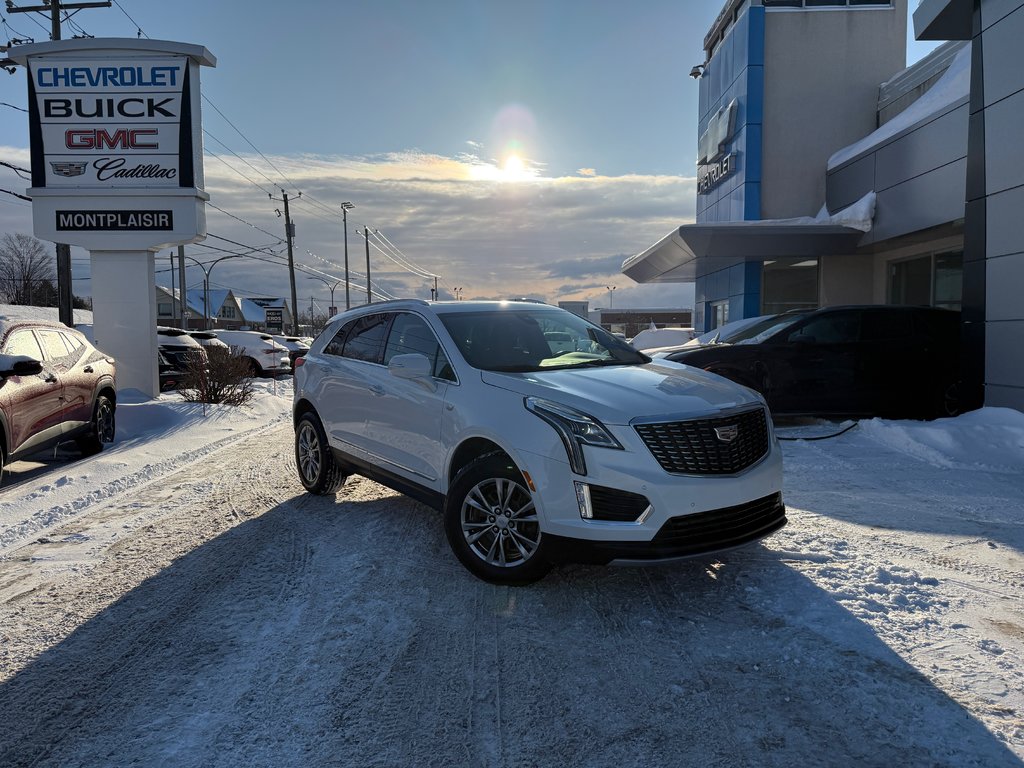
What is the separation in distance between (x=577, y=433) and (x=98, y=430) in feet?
24.4

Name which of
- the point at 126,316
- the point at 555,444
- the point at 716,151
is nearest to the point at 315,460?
the point at 555,444

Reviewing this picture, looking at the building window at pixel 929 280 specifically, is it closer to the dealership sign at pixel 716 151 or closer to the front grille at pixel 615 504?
the dealership sign at pixel 716 151

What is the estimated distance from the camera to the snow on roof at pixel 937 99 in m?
14.3

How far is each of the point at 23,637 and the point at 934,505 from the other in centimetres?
656

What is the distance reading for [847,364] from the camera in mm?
9500

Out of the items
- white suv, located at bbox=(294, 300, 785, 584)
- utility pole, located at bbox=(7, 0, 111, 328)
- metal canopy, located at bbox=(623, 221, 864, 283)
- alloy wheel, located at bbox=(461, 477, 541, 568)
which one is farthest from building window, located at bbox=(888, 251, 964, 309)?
utility pole, located at bbox=(7, 0, 111, 328)

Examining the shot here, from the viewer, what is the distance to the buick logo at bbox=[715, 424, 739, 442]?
3834mm

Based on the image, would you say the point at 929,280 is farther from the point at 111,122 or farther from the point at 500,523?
the point at 111,122

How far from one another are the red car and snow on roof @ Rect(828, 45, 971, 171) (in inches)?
611

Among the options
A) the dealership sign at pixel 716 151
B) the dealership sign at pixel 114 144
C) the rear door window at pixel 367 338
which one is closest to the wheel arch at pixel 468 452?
the rear door window at pixel 367 338

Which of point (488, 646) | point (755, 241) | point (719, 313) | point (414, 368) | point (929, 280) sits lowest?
point (488, 646)

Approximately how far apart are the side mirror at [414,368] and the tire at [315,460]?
5.83 feet

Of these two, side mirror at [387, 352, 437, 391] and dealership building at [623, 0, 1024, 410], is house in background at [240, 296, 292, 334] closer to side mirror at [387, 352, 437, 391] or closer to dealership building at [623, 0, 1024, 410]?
dealership building at [623, 0, 1024, 410]


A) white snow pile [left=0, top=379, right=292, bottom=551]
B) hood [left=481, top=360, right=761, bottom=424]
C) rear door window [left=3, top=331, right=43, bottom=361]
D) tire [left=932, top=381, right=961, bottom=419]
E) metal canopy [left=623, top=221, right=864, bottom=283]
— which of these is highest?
metal canopy [left=623, top=221, right=864, bottom=283]
